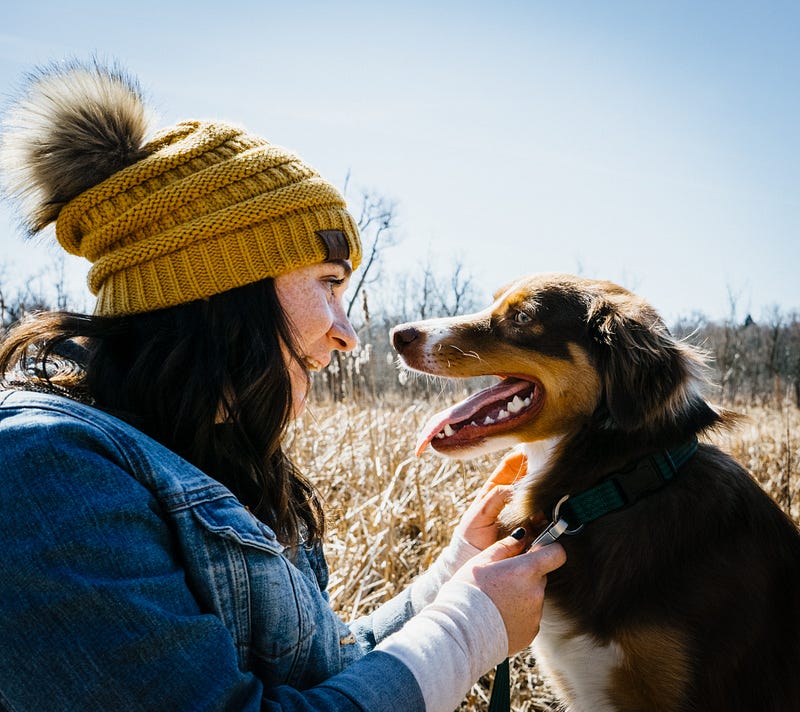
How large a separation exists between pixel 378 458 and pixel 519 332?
2.95 metres

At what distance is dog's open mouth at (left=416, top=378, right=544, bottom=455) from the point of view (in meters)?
2.51

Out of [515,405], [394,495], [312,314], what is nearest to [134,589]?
[312,314]

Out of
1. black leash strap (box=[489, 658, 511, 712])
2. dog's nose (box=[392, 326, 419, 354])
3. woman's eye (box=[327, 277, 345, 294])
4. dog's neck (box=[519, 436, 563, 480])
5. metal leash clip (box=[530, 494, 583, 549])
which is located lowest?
black leash strap (box=[489, 658, 511, 712])

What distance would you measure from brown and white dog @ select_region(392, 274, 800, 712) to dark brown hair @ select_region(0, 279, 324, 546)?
0.95m

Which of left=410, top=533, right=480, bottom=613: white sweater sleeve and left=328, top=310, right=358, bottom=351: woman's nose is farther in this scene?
left=410, top=533, right=480, bottom=613: white sweater sleeve

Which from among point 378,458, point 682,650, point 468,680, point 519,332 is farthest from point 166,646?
point 378,458

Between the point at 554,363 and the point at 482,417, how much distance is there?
0.37 m

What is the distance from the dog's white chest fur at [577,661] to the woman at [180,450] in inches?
14.4

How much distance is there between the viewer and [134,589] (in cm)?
112

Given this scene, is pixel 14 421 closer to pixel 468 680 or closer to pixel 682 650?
A: pixel 468 680

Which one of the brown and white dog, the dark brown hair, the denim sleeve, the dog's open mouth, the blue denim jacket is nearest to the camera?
the blue denim jacket

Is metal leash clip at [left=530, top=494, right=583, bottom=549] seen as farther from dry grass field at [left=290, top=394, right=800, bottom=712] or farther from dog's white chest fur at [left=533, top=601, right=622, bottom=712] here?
dry grass field at [left=290, top=394, right=800, bottom=712]

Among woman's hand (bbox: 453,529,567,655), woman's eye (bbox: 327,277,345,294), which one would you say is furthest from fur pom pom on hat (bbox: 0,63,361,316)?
woman's hand (bbox: 453,529,567,655)

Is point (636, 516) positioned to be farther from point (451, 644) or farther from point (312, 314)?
point (312, 314)
